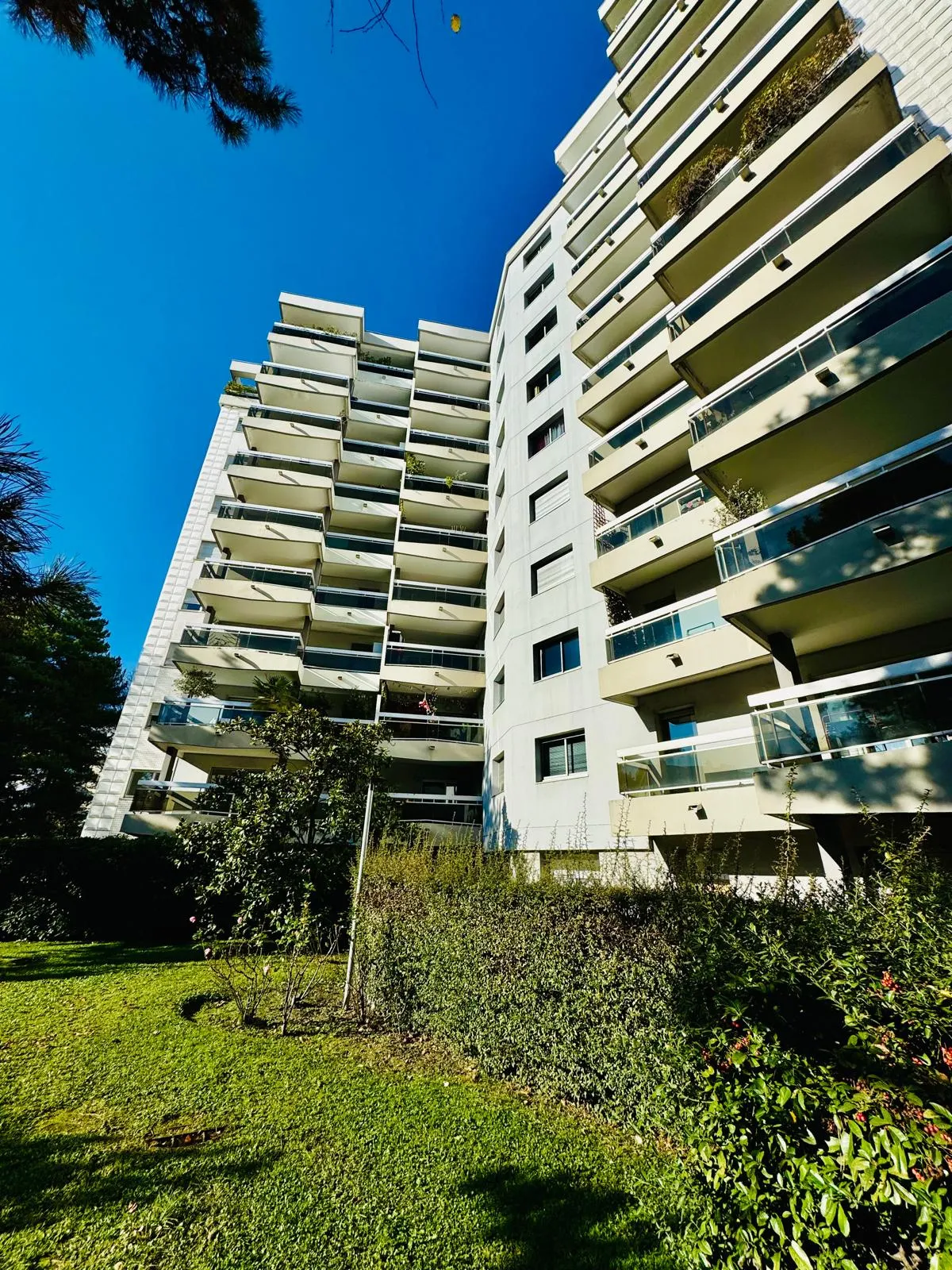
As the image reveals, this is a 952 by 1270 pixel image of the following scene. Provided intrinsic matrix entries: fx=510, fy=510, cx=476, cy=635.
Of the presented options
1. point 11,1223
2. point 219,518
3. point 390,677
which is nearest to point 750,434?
point 11,1223

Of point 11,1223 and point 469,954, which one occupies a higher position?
point 469,954

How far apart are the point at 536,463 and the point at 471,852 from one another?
15.4 meters

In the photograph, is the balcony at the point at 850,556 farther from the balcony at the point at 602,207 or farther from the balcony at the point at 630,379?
the balcony at the point at 602,207

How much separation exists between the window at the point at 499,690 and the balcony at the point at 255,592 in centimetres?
1069

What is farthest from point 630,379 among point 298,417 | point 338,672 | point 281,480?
point 298,417

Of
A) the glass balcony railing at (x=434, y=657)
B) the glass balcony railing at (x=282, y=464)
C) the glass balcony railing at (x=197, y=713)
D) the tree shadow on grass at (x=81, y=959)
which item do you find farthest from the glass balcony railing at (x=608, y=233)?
the tree shadow on grass at (x=81, y=959)

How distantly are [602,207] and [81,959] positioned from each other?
94.6 feet

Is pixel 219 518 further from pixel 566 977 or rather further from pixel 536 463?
pixel 566 977

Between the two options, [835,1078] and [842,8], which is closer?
[835,1078]

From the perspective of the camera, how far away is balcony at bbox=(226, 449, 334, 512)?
2727 centimetres

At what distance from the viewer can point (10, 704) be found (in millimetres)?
18047

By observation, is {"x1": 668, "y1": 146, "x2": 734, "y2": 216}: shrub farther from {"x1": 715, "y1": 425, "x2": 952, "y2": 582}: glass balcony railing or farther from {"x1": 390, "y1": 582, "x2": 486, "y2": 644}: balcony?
{"x1": 390, "y1": 582, "x2": 486, "y2": 644}: balcony

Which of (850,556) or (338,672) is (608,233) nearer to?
(850,556)

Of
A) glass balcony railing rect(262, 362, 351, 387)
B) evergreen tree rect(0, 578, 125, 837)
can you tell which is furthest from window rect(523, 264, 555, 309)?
evergreen tree rect(0, 578, 125, 837)
